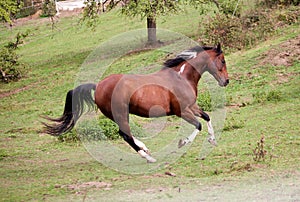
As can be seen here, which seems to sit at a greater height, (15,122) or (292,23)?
(292,23)

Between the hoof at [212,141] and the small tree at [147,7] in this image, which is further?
the small tree at [147,7]

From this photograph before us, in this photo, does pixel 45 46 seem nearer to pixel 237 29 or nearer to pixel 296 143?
pixel 237 29

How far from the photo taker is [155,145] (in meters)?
12.1

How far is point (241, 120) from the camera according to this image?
13.2 metres

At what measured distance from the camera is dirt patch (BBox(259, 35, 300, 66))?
1732 cm

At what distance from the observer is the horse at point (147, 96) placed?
33.1 ft

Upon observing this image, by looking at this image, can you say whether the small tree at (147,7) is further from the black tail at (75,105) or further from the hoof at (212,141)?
the black tail at (75,105)

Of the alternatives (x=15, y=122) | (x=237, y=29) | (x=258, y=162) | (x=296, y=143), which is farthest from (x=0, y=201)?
(x=237, y=29)

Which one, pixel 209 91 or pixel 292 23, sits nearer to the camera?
pixel 209 91

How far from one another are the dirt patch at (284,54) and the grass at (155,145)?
255 millimetres

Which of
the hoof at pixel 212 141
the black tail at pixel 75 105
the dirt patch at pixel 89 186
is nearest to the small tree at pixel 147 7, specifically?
the hoof at pixel 212 141

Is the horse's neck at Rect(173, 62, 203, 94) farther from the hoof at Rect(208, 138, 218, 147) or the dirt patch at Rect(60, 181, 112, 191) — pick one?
the dirt patch at Rect(60, 181, 112, 191)

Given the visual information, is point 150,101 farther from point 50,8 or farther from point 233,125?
point 50,8

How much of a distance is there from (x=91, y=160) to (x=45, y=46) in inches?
709
